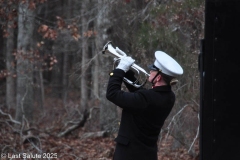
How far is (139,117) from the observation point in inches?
185

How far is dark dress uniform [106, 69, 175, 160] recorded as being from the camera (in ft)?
15.0

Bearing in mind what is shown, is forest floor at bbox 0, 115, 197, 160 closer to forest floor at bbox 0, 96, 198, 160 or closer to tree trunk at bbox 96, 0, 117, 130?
forest floor at bbox 0, 96, 198, 160

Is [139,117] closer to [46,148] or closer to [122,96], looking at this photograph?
[122,96]

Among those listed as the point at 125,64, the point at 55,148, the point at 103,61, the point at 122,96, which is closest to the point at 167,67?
the point at 125,64

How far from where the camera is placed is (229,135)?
3.77m

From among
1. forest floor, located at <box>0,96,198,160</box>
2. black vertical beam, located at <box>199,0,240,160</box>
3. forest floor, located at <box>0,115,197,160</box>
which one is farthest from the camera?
forest floor, located at <box>0,115,197,160</box>

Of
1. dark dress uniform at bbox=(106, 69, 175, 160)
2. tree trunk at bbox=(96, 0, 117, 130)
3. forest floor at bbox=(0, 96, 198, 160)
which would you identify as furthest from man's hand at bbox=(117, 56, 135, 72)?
tree trunk at bbox=(96, 0, 117, 130)

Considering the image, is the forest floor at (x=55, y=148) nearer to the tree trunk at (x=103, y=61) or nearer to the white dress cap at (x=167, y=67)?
the tree trunk at (x=103, y=61)

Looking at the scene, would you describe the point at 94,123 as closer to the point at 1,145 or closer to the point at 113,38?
the point at 113,38

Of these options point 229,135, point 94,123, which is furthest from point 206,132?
point 94,123

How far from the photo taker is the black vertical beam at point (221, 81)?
12.1 feet

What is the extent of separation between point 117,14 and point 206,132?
848 cm

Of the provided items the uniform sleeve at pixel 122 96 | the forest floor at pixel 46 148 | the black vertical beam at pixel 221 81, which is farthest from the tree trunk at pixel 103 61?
the black vertical beam at pixel 221 81

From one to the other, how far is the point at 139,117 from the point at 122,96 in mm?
307
